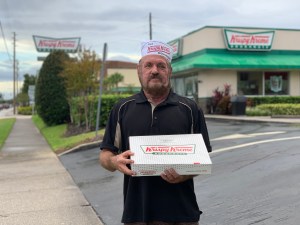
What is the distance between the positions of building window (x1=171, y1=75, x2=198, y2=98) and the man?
24.5 metres

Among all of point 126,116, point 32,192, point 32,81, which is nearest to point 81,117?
point 32,192

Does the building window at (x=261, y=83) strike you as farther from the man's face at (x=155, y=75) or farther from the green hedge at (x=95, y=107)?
the man's face at (x=155, y=75)

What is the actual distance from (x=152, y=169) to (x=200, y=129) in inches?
21.5

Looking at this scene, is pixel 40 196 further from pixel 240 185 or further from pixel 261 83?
pixel 261 83

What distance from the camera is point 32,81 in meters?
98.2

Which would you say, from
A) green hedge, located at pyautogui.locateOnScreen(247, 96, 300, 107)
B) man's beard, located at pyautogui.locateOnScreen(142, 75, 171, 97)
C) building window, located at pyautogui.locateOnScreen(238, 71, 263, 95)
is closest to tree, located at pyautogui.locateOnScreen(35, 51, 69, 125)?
building window, located at pyautogui.locateOnScreen(238, 71, 263, 95)

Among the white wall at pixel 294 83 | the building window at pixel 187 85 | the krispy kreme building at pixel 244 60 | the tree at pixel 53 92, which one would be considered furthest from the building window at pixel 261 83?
the tree at pixel 53 92

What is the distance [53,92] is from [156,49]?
23109 millimetres

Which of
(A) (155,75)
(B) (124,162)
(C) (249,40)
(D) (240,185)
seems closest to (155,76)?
(A) (155,75)

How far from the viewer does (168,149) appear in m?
2.73

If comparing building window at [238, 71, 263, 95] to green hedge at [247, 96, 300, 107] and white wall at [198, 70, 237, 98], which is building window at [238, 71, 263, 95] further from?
green hedge at [247, 96, 300, 107]

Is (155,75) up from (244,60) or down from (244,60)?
down

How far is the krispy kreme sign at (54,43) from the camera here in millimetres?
46844

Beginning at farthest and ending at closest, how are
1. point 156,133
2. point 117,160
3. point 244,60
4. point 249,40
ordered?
point 249,40 < point 244,60 < point 156,133 < point 117,160
